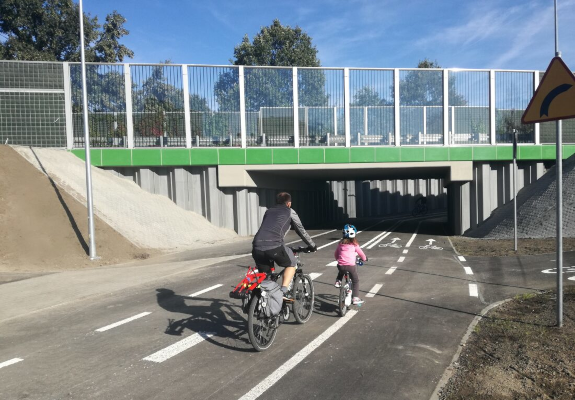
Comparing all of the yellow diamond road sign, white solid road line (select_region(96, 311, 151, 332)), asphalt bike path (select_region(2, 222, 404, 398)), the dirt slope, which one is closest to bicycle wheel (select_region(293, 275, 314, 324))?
asphalt bike path (select_region(2, 222, 404, 398))

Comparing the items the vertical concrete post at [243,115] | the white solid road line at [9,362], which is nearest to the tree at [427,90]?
the vertical concrete post at [243,115]

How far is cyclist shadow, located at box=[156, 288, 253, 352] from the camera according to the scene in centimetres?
592

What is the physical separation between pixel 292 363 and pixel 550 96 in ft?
15.9

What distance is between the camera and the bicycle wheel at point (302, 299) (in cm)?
644

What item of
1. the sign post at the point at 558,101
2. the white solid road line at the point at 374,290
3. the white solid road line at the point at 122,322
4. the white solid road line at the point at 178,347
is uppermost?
the sign post at the point at 558,101

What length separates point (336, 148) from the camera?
22.9m

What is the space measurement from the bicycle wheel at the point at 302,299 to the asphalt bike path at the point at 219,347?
0.60 feet

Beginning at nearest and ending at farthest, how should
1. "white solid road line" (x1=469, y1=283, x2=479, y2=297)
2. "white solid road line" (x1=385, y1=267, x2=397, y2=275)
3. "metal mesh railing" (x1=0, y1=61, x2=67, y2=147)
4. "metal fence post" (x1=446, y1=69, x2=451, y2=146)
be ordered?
1. "white solid road line" (x1=469, y1=283, x2=479, y2=297)
2. "white solid road line" (x1=385, y1=267, x2=397, y2=275)
3. "metal mesh railing" (x1=0, y1=61, x2=67, y2=147)
4. "metal fence post" (x1=446, y1=69, x2=451, y2=146)

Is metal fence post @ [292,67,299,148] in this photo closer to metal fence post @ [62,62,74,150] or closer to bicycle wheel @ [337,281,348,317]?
metal fence post @ [62,62,74,150]

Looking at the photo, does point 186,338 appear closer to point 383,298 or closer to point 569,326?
point 383,298

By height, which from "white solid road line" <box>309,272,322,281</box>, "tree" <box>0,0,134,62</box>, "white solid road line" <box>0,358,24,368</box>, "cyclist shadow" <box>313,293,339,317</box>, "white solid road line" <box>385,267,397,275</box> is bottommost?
"white solid road line" <box>385,267,397,275</box>

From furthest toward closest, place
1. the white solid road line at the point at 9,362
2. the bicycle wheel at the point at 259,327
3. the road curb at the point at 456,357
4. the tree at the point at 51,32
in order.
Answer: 1. the tree at the point at 51,32
2. the bicycle wheel at the point at 259,327
3. the white solid road line at the point at 9,362
4. the road curb at the point at 456,357

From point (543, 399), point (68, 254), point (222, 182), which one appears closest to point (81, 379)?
point (543, 399)

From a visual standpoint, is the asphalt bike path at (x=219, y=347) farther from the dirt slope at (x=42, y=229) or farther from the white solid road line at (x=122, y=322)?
the dirt slope at (x=42, y=229)
